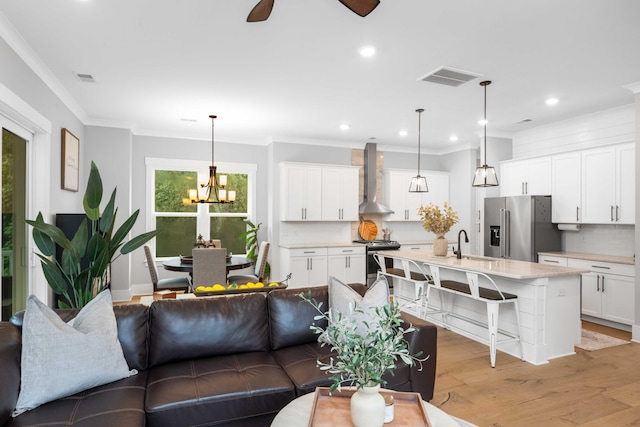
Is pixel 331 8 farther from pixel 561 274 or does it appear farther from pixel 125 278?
pixel 125 278

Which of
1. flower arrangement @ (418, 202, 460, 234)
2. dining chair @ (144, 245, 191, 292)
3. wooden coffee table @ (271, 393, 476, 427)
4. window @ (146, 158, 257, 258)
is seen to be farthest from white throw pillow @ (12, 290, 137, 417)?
window @ (146, 158, 257, 258)

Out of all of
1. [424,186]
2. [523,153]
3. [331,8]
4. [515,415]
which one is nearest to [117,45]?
[331,8]

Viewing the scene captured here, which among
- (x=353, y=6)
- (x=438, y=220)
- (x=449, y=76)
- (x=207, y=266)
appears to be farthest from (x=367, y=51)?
(x=207, y=266)

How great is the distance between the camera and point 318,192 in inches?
265

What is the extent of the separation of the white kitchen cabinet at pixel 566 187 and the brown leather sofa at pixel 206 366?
3.76 meters

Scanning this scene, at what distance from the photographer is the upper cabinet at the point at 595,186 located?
466 cm

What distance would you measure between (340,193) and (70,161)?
4.06 metres

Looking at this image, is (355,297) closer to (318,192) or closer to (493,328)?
(493,328)

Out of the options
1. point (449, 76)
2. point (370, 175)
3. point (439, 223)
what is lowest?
point (439, 223)

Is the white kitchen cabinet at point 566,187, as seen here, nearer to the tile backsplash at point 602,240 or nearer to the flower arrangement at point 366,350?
the tile backsplash at point 602,240

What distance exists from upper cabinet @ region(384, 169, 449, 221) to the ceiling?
192 cm

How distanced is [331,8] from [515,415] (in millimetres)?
2998

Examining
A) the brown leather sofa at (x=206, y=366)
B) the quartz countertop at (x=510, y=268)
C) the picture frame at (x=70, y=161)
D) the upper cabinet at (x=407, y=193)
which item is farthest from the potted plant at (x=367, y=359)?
the upper cabinet at (x=407, y=193)

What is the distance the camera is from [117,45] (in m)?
3.23
